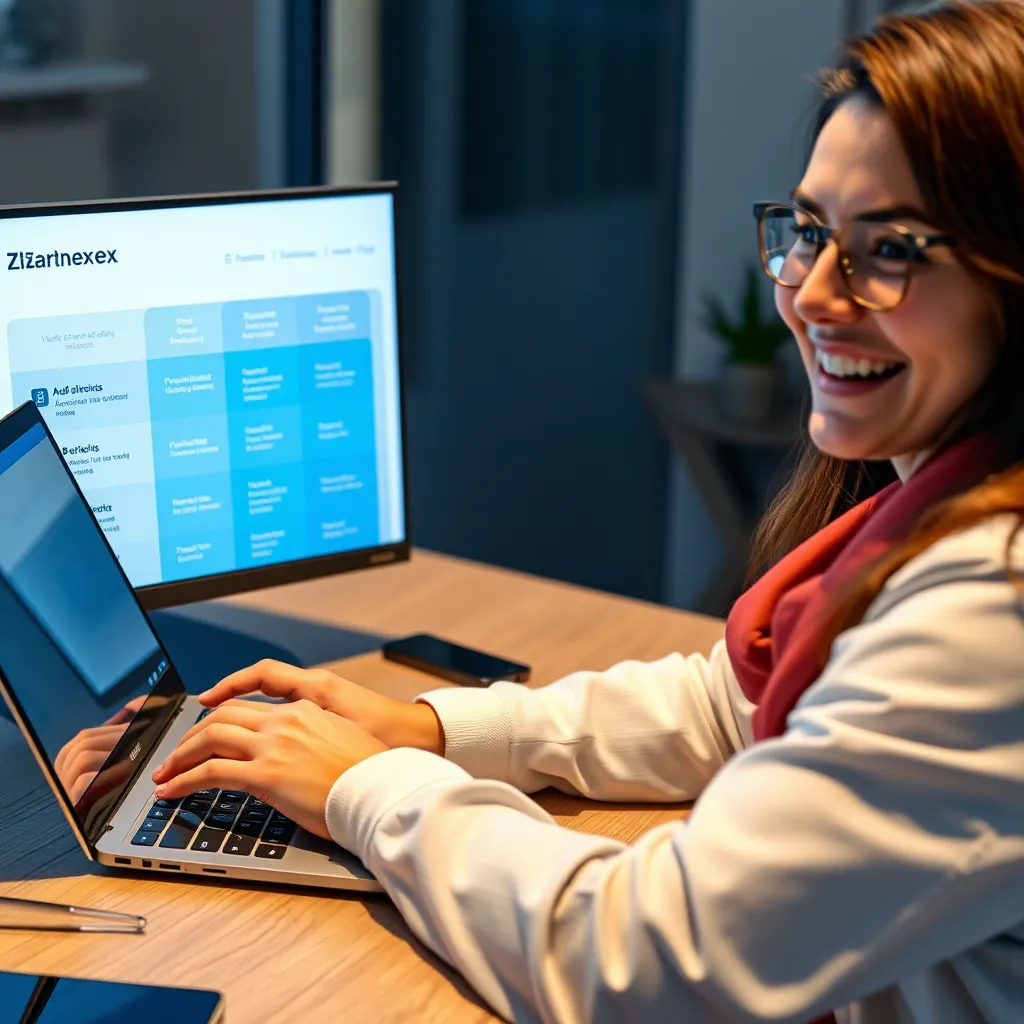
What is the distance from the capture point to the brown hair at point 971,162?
0.70 meters

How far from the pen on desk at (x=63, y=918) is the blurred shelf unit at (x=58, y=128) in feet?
5.11

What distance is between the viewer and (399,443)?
1.27 m

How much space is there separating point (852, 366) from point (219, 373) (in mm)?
578

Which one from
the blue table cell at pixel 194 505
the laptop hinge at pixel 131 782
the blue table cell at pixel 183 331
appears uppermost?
the blue table cell at pixel 183 331

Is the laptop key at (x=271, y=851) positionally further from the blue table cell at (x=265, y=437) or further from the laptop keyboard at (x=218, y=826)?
the blue table cell at (x=265, y=437)

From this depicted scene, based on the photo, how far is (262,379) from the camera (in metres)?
1.19

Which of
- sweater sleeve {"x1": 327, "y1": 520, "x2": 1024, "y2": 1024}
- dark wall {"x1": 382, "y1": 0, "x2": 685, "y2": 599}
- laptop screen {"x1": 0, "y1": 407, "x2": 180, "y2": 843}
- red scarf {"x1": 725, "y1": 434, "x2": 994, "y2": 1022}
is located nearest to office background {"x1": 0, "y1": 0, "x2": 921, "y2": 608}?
dark wall {"x1": 382, "y1": 0, "x2": 685, "y2": 599}

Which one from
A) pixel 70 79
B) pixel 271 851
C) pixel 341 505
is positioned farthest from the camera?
pixel 70 79

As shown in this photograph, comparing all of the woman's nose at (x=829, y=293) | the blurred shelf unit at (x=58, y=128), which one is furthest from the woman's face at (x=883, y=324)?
the blurred shelf unit at (x=58, y=128)

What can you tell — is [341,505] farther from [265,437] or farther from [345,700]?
[345,700]

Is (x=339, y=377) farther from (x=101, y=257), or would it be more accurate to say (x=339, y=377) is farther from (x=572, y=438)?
(x=572, y=438)

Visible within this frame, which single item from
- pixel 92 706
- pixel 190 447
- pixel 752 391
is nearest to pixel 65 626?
pixel 92 706

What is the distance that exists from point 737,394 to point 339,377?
5.10ft

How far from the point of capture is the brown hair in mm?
699
